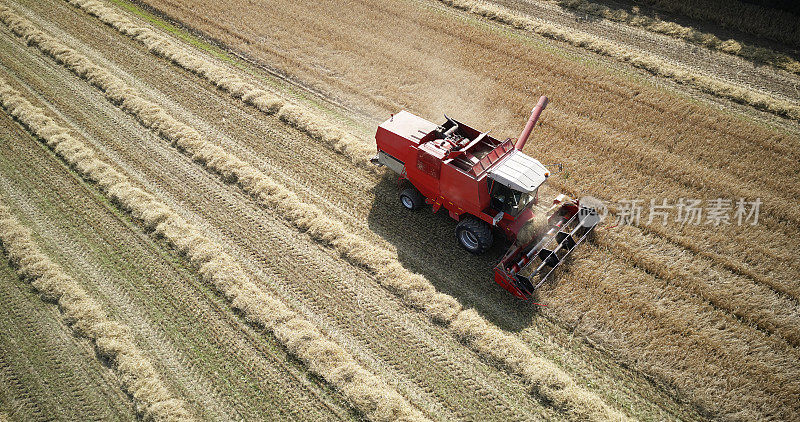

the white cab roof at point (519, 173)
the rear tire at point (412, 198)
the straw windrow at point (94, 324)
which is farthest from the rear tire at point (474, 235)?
the straw windrow at point (94, 324)

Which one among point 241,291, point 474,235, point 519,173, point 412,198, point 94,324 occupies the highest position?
point 519,173

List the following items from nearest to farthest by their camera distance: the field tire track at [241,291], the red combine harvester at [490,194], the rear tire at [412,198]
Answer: the field tire track at [241,291] → the red combine harvester at [490,194] → the rear tire at [412,198]

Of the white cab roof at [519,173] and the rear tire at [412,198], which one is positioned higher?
the white cab roof at [519,173]

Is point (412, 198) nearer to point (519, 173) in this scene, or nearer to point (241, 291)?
point (519, 173)

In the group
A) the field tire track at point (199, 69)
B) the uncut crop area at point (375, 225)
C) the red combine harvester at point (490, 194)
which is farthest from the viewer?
the field tire track at point (199, 69)

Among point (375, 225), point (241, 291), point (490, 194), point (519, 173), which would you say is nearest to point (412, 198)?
point (375, 225)

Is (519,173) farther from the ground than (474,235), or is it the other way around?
(519,173)

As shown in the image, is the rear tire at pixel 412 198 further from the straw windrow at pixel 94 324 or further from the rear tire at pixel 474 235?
the straw windrow at pixel 94 324
